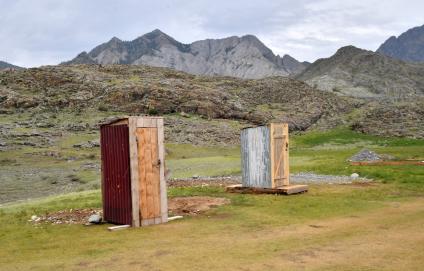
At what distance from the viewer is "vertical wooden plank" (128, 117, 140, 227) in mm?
15711

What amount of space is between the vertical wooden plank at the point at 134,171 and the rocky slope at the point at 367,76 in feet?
447

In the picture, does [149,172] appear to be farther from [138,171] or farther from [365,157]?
[365,157]

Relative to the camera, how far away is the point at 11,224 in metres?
16.9

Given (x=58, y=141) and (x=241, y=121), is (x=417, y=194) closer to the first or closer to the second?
(x=58, y=141)

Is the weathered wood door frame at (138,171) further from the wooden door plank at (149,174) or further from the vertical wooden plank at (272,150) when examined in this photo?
the vertical wooden plank at (272,150)

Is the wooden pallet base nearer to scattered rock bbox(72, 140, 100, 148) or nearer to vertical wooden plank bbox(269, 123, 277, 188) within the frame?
vertical wooden plank bbox(269, 123, 277, 188)

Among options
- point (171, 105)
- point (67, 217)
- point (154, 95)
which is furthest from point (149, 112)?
point (67, 217)

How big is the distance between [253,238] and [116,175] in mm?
5452

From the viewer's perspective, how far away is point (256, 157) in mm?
23188

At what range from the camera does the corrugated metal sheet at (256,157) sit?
22.8 meters

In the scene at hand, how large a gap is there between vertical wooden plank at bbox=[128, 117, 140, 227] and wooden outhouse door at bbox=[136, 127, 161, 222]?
17 cm

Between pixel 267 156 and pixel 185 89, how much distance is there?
75.9m

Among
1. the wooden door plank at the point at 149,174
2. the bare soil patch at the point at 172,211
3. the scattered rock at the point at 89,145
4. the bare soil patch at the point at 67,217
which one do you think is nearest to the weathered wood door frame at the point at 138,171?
the wooden door plank at the point at 149,174

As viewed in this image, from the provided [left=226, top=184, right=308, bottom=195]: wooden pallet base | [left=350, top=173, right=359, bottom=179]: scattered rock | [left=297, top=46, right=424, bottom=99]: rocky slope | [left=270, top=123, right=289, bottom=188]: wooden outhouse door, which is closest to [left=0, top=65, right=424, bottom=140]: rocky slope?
[left=297, top=46, right=424, bottom=99]: rocky slope
